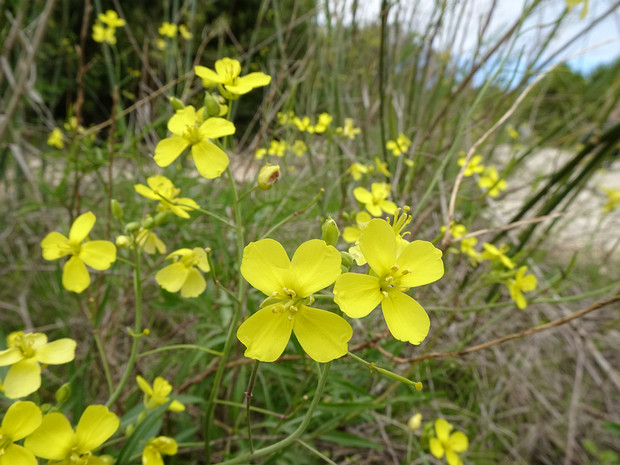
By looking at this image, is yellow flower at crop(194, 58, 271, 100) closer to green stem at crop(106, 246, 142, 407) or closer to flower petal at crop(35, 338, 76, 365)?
green stem at crop(106, 246, 142, 407)

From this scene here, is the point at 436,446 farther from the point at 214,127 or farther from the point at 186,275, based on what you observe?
the point at 214,127

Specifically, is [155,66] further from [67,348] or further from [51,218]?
[67,348]

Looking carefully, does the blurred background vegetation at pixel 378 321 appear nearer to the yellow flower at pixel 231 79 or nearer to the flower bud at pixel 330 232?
the yellow flower at pixel 231 79

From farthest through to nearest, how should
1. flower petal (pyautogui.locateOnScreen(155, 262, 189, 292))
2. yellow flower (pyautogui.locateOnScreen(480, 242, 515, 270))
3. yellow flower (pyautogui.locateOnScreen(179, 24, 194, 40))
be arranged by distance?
yellow flower (pyautogui.locateOnScreen(179, 24, 194, 40)), yellow flower (pyautogui.locateOnScreen(480, 242, 515, 270)), flower petal (pyautogui.locateOnScreen(155, 262, 189, 292))

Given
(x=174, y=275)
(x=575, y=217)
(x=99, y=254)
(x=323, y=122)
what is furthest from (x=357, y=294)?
(x=575, y=217)

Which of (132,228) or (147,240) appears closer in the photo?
(132,228)

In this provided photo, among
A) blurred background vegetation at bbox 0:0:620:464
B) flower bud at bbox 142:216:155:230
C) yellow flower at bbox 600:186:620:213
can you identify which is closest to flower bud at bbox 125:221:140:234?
flower bud at bbox 142:216:155:230

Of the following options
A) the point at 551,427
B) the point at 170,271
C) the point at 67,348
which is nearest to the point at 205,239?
the point at 170,271
